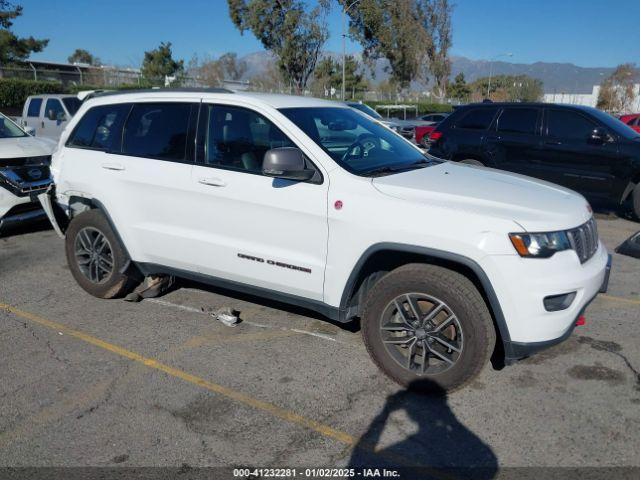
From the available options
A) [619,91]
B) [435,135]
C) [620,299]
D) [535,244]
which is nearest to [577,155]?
[435,135]

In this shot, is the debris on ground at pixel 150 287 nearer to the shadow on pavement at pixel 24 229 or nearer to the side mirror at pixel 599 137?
the shadow on pavement at pixel 24 229

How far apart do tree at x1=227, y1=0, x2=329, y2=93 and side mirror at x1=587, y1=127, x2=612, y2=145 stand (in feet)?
110

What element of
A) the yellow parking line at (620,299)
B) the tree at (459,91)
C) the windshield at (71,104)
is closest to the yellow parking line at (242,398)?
the yellow parking line at (620,299)

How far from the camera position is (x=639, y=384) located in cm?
363

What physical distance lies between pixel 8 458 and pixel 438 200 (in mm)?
2808

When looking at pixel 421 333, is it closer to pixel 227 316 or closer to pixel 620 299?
pixel 227 316

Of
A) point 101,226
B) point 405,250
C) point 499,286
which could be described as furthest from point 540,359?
point 101,226

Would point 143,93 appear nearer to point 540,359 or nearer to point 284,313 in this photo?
point 284,313

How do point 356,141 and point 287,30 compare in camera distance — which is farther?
point 287,30

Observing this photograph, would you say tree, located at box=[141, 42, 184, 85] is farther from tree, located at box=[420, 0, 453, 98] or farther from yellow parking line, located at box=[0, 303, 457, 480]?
yellow parking line, located at box=[0, 303, 457, 480]

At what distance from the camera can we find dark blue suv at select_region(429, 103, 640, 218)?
27.1 ft

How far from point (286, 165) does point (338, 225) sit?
51 centimetres

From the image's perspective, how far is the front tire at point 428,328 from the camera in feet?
10.8

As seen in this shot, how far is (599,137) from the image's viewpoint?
828 cm
